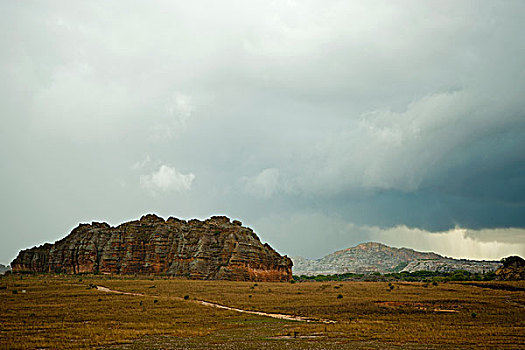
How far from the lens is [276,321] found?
37.1m

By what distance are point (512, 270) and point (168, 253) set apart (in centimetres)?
9838

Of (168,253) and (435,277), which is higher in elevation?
(168,253)

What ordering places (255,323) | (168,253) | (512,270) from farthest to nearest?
(168,253), (512,270), (255,323)

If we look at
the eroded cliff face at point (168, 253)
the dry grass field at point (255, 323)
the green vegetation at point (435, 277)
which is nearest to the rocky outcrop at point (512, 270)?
the green vegetation at point (435, 277)

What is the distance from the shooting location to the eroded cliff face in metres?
121

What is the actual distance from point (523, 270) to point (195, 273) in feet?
281

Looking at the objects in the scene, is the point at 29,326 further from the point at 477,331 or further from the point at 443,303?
the point at 443,303

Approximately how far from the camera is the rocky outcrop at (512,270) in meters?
95.5

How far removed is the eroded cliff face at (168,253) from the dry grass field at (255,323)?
212 feet

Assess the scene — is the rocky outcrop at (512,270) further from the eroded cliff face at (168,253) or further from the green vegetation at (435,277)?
the eroded cliff face at (168,253)

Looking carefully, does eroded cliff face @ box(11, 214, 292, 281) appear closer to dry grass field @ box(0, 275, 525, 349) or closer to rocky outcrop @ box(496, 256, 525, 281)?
rocky outcrop @ box(496, 256, 525, 281)

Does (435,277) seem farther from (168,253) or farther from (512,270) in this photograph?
(168,253)

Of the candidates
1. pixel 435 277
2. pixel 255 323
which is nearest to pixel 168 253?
pixel 435 277

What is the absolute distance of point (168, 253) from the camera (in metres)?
131
